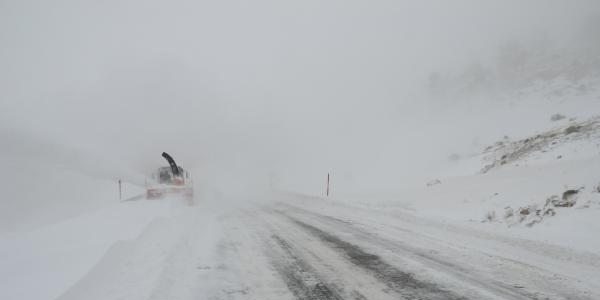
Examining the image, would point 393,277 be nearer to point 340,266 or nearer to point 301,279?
point 340,266

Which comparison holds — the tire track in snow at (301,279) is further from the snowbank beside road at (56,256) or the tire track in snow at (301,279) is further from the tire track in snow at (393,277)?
the snowbank beside road at (56,256)

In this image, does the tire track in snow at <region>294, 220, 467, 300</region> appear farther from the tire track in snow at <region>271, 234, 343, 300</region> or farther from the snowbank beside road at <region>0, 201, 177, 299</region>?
the snowbank beside road at <region>0, 201, 177, 299</region>

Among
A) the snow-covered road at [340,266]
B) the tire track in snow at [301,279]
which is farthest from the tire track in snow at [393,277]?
the tire track in snow at [301,279]

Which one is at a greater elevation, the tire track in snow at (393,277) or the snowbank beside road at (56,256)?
the tire track in snow at (393,277)

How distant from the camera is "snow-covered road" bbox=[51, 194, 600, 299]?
171 inches

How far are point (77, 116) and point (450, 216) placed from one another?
51.7 metres

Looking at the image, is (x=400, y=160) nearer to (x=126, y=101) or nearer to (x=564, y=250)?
(x=564, y=250)

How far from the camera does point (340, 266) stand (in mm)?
5434

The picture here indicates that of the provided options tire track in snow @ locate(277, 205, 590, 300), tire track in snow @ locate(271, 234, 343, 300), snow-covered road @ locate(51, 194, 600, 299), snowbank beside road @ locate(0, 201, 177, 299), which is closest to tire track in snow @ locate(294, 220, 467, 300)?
snow-covered road @ locate(51, 194, 600, 299)

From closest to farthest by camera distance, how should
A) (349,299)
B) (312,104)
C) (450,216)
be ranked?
1. (349,299)
2. (450,216)
3. (312,104)

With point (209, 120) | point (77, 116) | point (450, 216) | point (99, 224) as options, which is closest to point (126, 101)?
point (77, 116)

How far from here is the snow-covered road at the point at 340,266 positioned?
433 cm

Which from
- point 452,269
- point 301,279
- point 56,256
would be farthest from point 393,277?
point 56,256

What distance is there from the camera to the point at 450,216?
10617 mm
